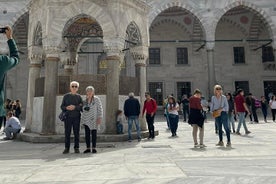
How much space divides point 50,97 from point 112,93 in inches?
68.0

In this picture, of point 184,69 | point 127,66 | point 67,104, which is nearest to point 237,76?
point 184,69

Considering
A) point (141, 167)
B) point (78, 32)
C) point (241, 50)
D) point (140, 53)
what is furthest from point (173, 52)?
point (141, 167)

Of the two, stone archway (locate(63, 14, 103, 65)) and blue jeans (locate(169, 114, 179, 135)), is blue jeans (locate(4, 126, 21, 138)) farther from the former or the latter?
blue jeans (locate(169, 114, 179, 135))

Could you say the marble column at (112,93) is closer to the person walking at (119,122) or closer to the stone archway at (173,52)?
the person walking at (119,122)

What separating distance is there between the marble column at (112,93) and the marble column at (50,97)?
149 centimetres

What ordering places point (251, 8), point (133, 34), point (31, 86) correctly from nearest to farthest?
point (31, 86) → point (133, 34) → point (251, 8)

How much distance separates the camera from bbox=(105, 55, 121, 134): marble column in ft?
23.1

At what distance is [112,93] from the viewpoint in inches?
279

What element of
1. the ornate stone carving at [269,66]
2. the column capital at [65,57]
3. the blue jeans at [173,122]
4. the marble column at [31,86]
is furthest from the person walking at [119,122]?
the ornate stone carving at [269,66]

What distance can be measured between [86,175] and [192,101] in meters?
3.49

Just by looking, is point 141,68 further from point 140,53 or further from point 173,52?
point 173,52

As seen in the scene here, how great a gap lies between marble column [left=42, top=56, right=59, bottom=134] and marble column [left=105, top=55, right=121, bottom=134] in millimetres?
1488

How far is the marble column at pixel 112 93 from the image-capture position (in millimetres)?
7051

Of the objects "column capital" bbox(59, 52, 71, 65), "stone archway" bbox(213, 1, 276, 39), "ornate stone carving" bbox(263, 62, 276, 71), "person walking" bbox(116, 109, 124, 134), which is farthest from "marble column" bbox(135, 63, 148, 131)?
"ornate stone carving" bbox(263, 62, 276, 71)
